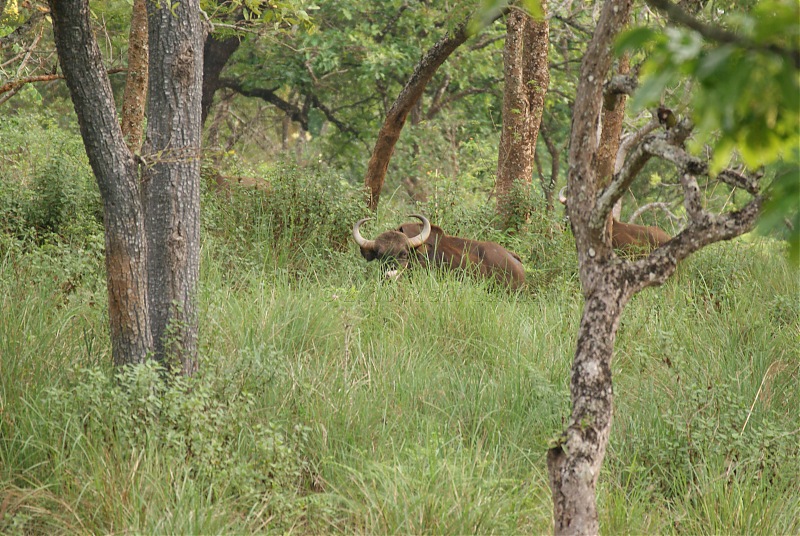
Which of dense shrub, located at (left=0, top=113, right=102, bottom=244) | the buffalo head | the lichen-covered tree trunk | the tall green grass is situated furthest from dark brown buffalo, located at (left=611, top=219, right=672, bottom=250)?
the lichen-covered tree trunk

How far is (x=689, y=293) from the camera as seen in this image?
7.86 metres

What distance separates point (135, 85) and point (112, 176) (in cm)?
421

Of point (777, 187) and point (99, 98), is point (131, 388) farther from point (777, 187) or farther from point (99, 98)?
point (777, 187)

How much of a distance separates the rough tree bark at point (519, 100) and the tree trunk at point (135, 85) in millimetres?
4219

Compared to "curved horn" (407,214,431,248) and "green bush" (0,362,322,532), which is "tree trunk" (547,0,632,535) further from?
"curved horn" (407,214,431,248)

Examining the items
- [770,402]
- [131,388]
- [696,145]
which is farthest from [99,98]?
[770,402]

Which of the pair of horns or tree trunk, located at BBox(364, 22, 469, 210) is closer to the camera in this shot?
the pair of horns

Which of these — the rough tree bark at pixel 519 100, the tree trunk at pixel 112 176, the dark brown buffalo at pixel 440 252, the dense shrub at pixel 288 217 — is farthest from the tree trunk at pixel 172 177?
the rough tree bark at pixel 519 100

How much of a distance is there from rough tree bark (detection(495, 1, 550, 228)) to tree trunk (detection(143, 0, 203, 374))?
5.76 metres

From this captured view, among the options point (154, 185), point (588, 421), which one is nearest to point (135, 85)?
point (154, 185)

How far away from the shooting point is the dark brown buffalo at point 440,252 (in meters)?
8.91

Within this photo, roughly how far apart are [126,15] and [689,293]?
7.97 meters

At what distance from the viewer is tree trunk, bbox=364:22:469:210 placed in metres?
10.0

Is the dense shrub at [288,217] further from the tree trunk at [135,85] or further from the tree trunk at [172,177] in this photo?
the tree trunk at [172,177]
